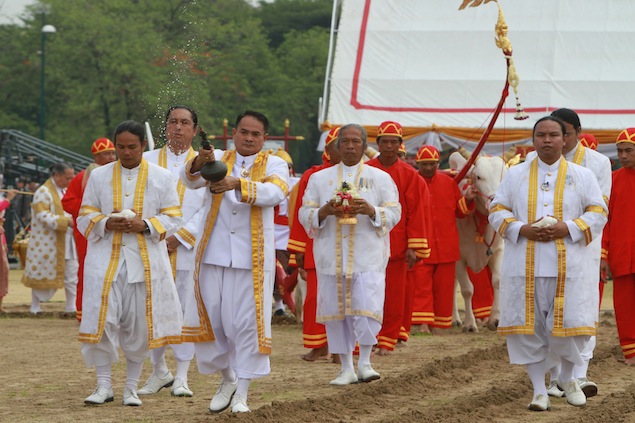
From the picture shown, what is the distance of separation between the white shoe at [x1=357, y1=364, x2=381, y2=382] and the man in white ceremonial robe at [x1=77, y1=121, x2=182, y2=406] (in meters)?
1.85

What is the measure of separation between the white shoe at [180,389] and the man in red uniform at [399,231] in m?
2.80

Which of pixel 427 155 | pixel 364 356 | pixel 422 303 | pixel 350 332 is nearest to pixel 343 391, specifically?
pixel 364 356

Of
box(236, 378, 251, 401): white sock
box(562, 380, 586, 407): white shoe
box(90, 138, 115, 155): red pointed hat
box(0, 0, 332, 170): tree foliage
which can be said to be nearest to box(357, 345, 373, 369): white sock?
box(562, 380, 586, 407): white shoe

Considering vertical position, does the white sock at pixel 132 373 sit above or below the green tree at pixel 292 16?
below

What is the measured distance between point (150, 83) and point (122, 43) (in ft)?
15.5

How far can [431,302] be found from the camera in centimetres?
1475

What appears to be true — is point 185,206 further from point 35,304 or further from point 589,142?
point 35,304

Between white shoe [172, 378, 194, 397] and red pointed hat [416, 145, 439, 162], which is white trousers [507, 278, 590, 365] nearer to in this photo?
white shoe [172, 378, 194, 397]

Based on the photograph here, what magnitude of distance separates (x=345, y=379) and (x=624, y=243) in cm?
280

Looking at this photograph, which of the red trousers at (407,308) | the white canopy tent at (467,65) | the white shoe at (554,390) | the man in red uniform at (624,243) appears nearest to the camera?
the white shoe at (554,390)

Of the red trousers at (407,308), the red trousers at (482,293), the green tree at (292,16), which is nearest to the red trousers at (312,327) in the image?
the red trousers at (407,308)

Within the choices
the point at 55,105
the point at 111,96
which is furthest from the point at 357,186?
the point at 55,105

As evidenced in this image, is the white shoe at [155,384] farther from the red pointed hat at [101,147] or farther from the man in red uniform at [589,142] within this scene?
the man in red uniform at [589,142]

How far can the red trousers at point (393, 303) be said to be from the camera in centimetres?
1189
